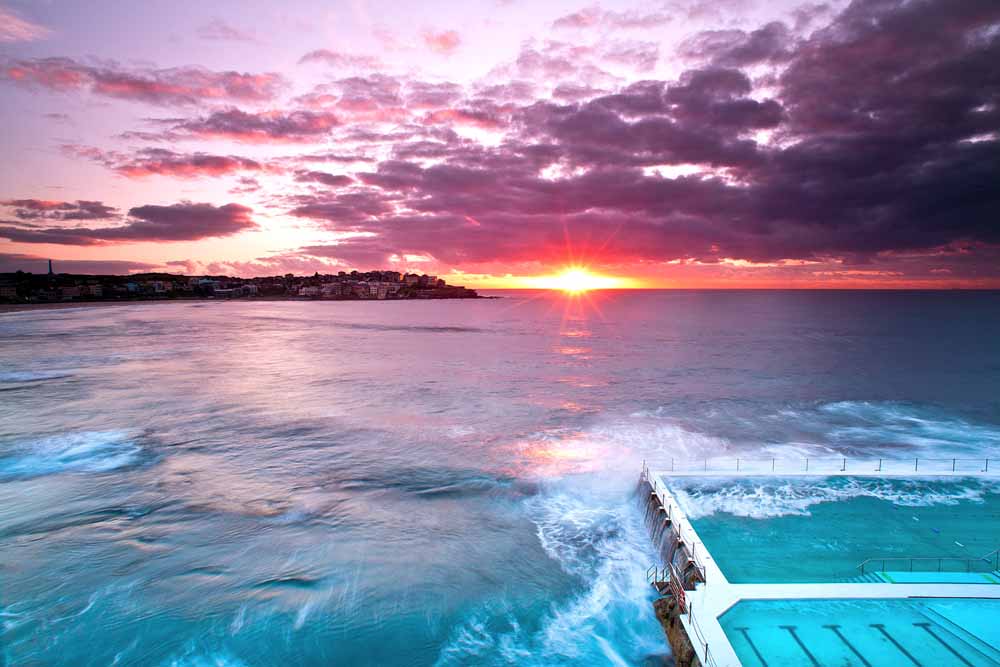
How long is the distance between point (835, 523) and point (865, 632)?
6213 mm

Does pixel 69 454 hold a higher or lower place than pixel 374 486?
higher

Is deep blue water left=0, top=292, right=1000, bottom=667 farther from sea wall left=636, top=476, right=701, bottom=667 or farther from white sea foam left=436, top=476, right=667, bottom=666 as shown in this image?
sea wall left=636, top=476, right=701, bottom=667

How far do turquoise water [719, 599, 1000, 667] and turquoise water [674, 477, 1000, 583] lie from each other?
1611mm

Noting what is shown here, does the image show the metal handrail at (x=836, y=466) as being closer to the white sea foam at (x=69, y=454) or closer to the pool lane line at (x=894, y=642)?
the pool lane line at (x=894, y=642)

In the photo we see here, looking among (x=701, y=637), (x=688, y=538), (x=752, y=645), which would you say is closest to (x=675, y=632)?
(x=701, y=637)

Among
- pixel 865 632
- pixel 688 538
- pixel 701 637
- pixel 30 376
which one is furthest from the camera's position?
pixel 30 376

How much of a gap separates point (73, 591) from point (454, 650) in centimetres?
1119

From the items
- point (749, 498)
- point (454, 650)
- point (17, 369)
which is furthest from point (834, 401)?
point (17, 369)

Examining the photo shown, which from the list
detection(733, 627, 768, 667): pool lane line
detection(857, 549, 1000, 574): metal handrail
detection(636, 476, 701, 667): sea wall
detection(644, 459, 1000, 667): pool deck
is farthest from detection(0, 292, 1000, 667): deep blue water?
detection(857, 549, 1000, 574): metal handrail

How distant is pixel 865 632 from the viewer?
10430 mm

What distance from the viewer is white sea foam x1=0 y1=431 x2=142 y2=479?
22500 millimetres

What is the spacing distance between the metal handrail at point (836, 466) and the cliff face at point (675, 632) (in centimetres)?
750

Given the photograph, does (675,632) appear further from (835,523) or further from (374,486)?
(374,486)

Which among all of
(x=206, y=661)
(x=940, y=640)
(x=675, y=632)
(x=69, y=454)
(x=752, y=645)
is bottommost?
(x=206, y=661)
